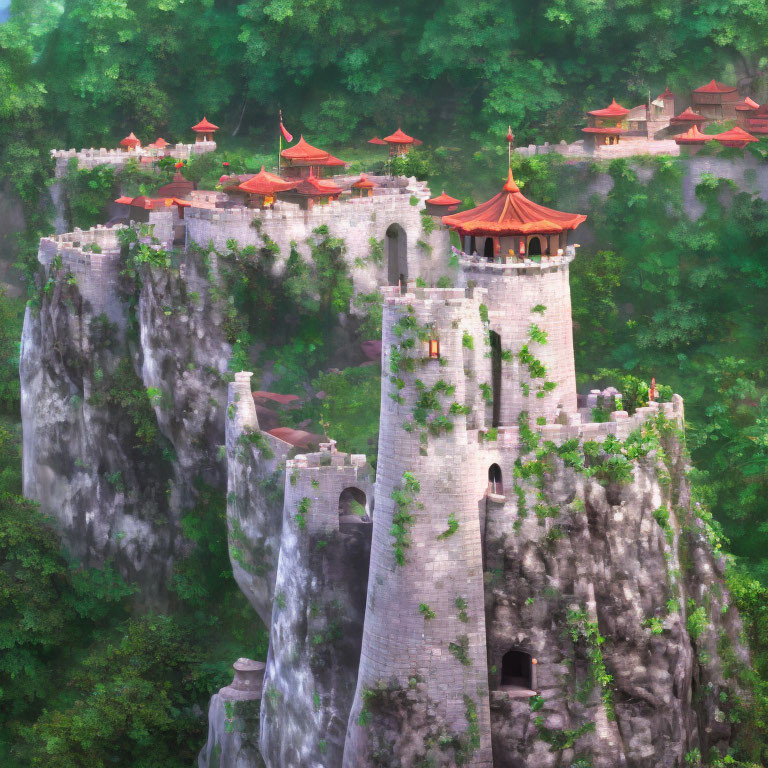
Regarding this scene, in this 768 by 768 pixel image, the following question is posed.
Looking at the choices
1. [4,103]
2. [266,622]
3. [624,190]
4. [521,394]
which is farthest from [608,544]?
[4,103]

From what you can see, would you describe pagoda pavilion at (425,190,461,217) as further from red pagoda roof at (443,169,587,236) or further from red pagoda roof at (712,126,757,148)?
red pagoda roof at (443,169,587,236)

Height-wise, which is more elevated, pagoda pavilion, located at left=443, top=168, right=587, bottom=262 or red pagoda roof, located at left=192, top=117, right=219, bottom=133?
red pagoda roof, located at left=192, top=117, right=219, bottom=133

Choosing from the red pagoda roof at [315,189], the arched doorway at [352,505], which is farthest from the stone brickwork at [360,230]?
the arched doorway at [352,505]

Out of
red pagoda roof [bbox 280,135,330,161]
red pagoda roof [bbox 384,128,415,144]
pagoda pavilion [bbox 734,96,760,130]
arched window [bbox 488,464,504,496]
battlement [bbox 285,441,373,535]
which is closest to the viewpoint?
arched window [bbox 488,464,504,496]

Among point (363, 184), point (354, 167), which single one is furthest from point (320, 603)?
point (354, 167)

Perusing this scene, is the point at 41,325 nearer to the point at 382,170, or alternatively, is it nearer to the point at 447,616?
the point at 382,170

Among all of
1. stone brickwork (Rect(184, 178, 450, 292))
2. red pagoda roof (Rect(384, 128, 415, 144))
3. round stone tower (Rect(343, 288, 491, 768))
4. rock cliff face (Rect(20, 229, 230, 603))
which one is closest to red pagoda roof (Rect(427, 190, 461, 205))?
stone brickwork (Rect(184, 178, 450, 292))

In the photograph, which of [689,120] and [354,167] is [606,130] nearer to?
[689,120]
